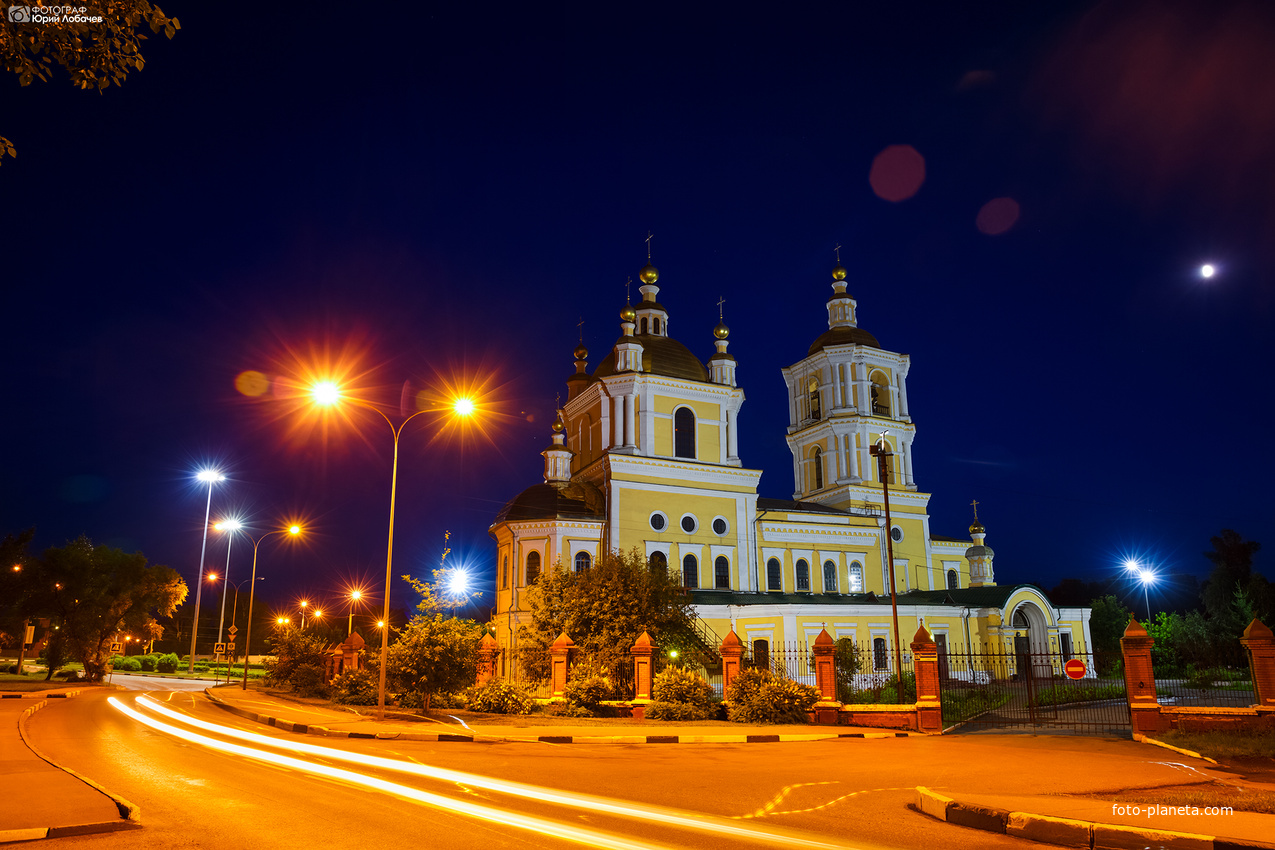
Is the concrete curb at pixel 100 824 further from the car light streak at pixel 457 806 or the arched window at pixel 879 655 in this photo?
the arched window at pixel 879 655

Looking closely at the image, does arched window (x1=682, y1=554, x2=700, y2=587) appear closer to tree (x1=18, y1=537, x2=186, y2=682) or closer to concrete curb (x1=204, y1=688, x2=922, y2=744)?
concrete curb (x1=204, y1=688, x2=922, y2=744)

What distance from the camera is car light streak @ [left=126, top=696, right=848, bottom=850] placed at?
6.88 m

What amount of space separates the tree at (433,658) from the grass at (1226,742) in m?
16.3

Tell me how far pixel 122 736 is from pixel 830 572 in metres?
34.8

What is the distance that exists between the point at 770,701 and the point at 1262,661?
32.2ft

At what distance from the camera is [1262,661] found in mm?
15742

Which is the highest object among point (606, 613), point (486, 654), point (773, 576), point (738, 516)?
point (738, 516)

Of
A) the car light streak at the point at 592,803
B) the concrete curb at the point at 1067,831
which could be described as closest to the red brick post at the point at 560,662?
the car light streak at the point at 592,803

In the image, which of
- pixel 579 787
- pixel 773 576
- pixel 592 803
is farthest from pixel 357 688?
pixel 773 576

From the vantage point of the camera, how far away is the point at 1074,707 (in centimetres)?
2633

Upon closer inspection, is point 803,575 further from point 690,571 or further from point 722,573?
point 690,571

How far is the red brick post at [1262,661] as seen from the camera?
51.1 ft

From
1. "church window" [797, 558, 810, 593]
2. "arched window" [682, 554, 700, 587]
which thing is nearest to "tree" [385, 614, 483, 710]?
"arched window" [682, 554, 700, 587]

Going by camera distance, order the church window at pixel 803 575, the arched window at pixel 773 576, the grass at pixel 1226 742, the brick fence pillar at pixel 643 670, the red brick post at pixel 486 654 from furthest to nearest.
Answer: the church window at pixel 803 575 → the arched window at pixel 773 576 → the red brick post at pixel 486 654 → the brick fence pillar at pixel 643 670 → the grass at pixel 1226 742
